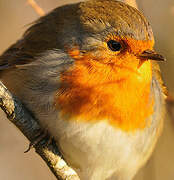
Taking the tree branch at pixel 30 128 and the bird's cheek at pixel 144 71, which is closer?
the tree branch at pixel 30 128

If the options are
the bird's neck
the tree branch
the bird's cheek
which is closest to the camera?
the tree branch

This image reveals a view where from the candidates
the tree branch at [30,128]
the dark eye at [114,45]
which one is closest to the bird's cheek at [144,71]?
the dark eye at [114,45]

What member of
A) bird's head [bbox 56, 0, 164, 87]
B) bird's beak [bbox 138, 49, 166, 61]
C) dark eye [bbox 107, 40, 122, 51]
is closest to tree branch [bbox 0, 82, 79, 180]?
bird's head [bbox 56, 0, 164, 87]

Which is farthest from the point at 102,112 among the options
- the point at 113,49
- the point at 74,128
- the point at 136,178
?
the point at 136,178

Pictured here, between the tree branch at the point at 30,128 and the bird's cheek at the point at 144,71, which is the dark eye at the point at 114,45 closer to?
the bird's cheek at the point at 144,71

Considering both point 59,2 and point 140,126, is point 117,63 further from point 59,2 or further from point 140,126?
point 59,2

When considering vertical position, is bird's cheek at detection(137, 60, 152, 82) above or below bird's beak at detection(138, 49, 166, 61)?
below

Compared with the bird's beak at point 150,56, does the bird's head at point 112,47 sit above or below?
above

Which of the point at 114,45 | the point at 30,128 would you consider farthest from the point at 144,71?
the point at 30,128

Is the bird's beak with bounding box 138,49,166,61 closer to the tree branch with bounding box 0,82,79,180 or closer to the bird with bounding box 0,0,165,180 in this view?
the bird with bounding box 0,0,165,180

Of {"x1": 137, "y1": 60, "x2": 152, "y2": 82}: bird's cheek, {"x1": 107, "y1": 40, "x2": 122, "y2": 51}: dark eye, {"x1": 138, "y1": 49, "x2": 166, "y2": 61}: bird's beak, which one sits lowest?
{"x1": 137, "y1": 60, "x2": 152, "y2": 82}: bird's cheek
